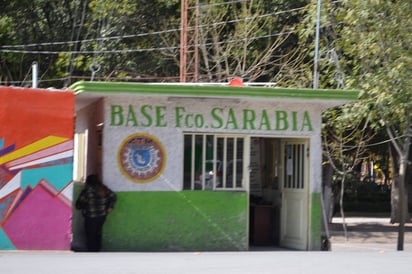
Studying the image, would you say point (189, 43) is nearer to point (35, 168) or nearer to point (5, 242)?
point (35, 168)

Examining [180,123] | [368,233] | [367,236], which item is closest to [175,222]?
[180,123]

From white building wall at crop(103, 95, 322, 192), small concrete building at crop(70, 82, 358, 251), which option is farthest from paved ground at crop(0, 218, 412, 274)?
white building wall at crop(103, 95, 322, 192)

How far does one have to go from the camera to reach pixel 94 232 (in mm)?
14453

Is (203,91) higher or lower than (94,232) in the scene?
higher

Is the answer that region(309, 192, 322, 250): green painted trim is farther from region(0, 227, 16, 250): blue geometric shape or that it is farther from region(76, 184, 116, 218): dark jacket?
region(0, 227, 16, 250): blue geometric shape

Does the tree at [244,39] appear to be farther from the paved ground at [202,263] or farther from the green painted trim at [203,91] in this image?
the paved ground at [202,263]

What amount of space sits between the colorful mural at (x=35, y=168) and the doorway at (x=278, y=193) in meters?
4.58

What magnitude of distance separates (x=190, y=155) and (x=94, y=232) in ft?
7.89

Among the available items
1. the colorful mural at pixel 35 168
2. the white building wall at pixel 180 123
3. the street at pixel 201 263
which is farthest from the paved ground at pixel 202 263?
the white building wall at pixel 180 123

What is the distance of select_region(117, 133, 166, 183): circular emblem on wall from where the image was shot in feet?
48.5

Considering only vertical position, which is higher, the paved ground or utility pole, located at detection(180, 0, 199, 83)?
utility pole, located at detection(180, 0, 199, 83)

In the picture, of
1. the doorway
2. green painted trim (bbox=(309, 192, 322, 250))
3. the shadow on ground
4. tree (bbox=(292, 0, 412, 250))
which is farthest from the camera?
the shadow on ground

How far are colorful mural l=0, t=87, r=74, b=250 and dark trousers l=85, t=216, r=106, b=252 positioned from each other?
1.62 ft

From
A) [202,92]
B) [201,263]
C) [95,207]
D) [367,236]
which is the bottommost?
[367,236]
